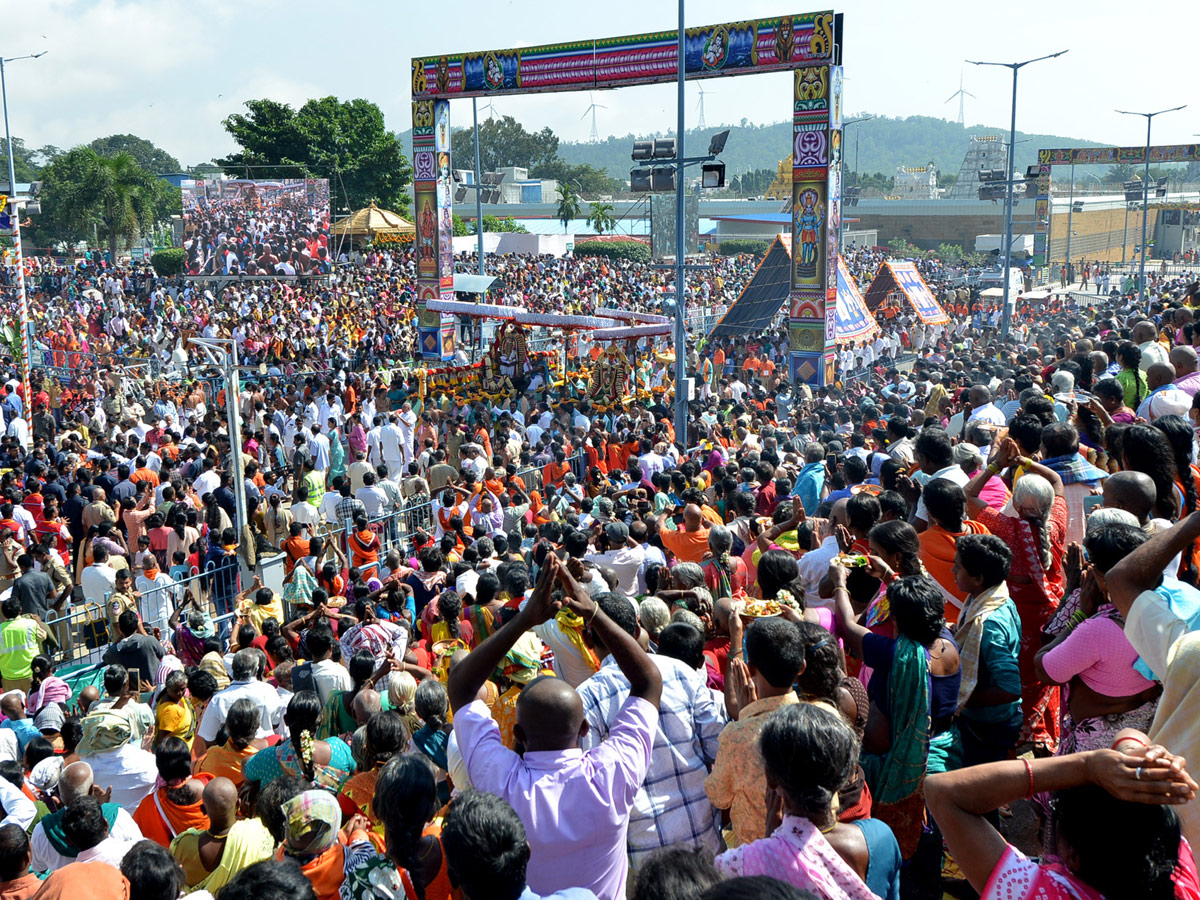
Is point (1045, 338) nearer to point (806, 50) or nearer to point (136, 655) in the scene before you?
point (806, 50)

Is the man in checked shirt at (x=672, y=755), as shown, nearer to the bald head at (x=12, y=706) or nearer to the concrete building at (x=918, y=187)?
the bald head at (x=12, y=706)

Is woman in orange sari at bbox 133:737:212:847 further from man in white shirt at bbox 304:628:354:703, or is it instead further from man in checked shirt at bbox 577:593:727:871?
man in checked shirt at bbox 577:593:727:871

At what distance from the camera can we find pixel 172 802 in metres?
4.66

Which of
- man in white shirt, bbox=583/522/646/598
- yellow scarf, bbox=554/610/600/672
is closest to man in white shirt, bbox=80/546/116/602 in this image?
man in white shirt, bbox=583/522/646/598

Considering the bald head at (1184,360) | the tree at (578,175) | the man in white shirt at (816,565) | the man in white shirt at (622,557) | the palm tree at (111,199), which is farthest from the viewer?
the tree at (578,175)

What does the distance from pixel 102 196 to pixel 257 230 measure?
790 inches

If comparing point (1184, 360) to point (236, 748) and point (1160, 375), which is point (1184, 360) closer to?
point (1160, 375)

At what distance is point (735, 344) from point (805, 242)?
11.4ft

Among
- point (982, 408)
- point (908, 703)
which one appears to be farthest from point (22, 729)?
point (982, 408)

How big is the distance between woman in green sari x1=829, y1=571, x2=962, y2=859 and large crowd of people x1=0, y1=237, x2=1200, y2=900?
0.5 inches

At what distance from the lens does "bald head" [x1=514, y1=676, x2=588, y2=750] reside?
3033 millimetres

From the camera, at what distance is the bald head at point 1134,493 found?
4484 millimetres

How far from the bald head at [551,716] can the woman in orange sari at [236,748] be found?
8.68ft

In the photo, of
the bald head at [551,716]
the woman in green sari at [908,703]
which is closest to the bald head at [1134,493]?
the woman in green sari at [908,703]
